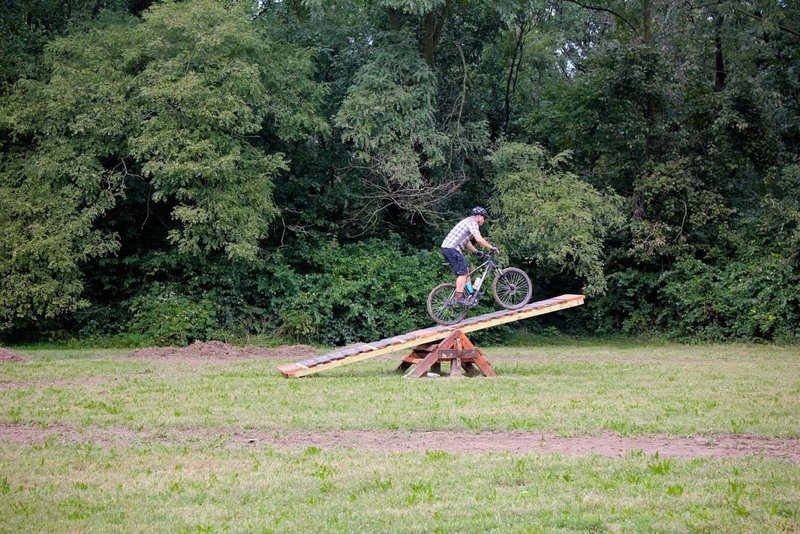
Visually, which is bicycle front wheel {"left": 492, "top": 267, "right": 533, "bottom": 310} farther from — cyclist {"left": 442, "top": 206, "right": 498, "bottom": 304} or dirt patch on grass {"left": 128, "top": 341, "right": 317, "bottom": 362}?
dirt patch on grass {"left": 128, "top": 341, "right": 317, "bottom": 362}

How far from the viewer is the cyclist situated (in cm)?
1645

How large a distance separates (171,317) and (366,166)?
699 cm

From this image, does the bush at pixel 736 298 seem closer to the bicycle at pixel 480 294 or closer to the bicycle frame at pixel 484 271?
the bicycle at pixel 480 294

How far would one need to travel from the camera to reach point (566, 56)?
3466 centimetres

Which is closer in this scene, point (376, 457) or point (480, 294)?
point (376, 457)

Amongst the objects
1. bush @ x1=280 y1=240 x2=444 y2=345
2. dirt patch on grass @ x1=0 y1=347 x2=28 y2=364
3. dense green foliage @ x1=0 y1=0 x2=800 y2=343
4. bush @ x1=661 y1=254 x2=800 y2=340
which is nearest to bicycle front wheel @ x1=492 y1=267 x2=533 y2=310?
dense green foliage @ x1=0 y1=0 x2=800 y2=343

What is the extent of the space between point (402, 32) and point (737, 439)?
62.0ft

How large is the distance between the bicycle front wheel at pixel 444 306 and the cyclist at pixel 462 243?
294 millimetres

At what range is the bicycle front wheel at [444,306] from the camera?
56.5 ft

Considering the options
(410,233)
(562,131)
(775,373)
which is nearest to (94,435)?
(775,373)

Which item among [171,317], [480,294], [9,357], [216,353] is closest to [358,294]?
[171,317]

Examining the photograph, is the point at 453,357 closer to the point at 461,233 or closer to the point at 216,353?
the point at 461,233

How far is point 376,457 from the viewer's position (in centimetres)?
940

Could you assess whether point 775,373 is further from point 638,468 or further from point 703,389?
Answer: point 638,468
